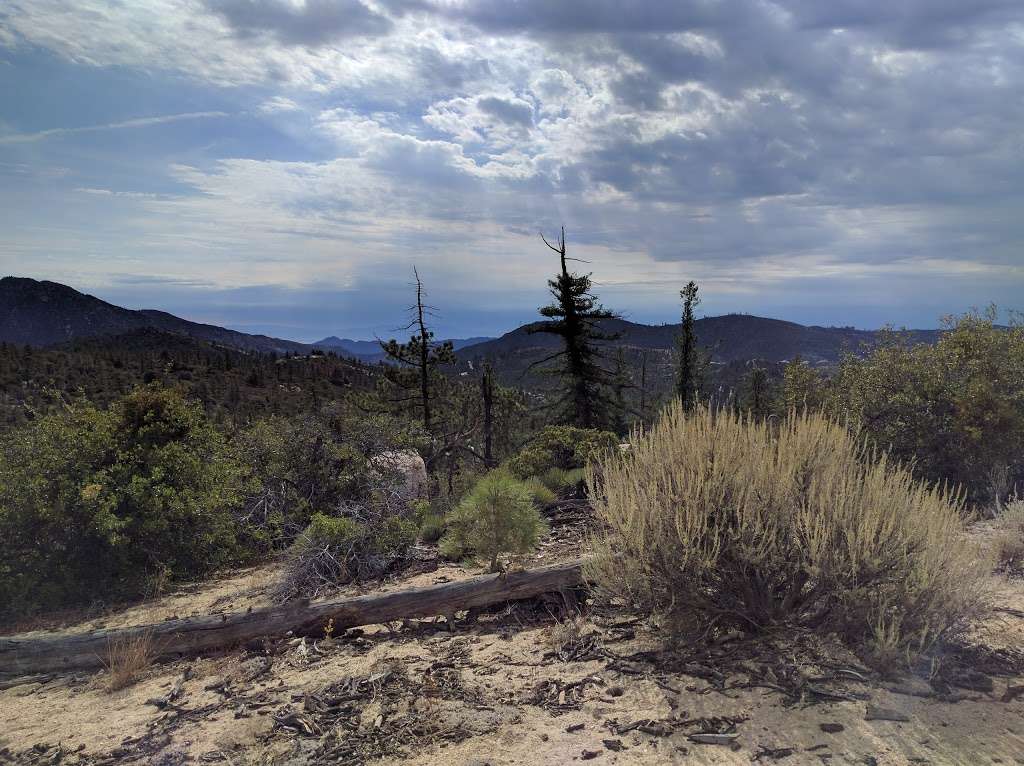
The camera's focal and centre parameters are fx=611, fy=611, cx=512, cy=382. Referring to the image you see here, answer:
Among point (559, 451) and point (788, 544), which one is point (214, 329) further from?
point (788, 544)

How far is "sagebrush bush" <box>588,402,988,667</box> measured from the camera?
3854 mm

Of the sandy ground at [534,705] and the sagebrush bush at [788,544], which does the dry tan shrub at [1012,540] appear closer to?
the sandy ground at [534,705]

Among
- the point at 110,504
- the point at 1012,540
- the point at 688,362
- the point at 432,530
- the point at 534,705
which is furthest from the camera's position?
the point at 688,362

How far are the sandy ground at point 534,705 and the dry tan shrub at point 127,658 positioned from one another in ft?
0.26

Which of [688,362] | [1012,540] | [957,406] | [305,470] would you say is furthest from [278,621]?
[688,362]

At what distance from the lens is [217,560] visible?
8.31 m

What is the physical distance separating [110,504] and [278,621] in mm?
3406

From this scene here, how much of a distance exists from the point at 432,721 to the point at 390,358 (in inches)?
755

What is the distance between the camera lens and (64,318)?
153 metres

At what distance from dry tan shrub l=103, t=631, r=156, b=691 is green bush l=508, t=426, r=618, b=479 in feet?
20.5

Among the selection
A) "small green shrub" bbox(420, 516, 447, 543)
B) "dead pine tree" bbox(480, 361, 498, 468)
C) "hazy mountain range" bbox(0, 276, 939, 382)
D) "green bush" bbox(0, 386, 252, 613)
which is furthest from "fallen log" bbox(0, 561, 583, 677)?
"hazy mountain range" bbox(0, 276, 939, 382)

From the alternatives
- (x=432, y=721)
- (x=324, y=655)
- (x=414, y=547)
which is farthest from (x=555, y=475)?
(x=432, y=721)

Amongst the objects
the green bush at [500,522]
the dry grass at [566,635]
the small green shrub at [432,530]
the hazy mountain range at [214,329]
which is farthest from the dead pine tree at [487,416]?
the hazy mountain range at [214,329]

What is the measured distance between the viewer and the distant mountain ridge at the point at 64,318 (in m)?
137
